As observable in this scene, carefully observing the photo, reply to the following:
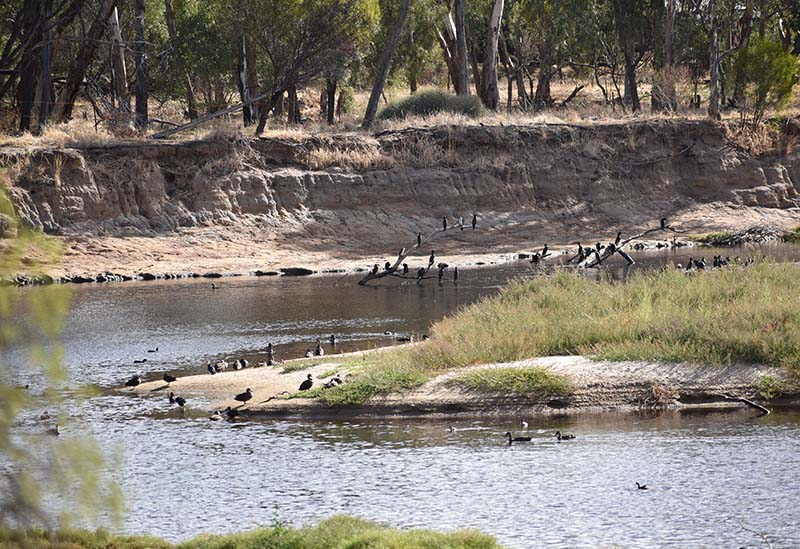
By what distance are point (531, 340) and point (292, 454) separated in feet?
19.4

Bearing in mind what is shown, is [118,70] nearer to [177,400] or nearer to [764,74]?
[764,74]

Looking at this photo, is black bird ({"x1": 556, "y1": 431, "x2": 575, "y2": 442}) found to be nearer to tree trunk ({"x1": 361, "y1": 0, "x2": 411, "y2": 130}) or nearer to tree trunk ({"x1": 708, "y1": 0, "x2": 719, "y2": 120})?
tree trunk ({"x1": 361, "y1": 0, "x2": 411, "y2": 130})

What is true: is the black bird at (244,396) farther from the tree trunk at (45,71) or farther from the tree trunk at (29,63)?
the tree trunk at (45,71)

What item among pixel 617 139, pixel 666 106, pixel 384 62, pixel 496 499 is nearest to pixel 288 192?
pixel 384 62

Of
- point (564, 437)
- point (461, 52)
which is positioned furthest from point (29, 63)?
point (564, 437)

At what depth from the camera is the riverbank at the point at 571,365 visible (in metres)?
18.1

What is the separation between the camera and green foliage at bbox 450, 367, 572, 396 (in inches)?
716

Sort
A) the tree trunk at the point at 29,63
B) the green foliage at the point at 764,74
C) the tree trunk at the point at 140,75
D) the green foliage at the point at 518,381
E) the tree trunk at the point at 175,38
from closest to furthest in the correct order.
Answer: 1. the green foliage at the point at 518,381
2. the tree trunk at the point at 29,63
3. the tree trunk at the point at 140,75
4. the green foliage at the point at 764,74
5. the tree trunk at the point at 175,38

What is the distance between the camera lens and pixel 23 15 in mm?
42062

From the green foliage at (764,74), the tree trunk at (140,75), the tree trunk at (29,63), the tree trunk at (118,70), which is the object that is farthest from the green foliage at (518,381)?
the green foliage at (764,74)

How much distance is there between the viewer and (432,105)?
54188 mm

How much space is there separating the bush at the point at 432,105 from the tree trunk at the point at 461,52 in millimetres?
1371

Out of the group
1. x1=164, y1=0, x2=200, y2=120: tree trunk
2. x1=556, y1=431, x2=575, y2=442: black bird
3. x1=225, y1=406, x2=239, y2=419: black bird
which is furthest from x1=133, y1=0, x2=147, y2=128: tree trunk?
x1=556, y1=431, x2=575, y2=442: black bird

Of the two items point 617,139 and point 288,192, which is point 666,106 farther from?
point 288,192
